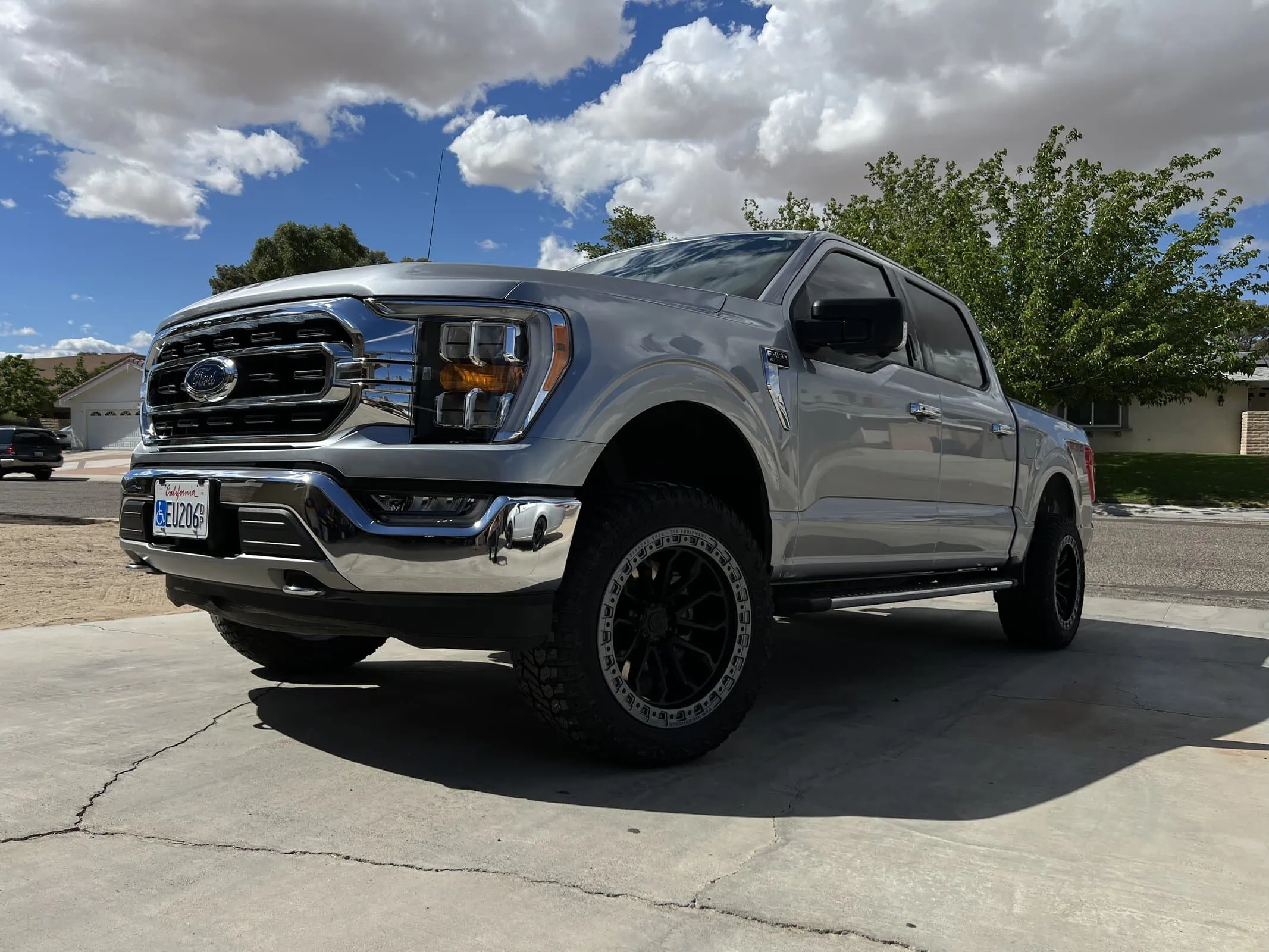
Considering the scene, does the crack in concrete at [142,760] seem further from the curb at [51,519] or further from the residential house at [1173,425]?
the residential house at [1173,425]

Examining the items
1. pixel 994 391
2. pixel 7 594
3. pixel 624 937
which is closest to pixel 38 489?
pixel 7 594

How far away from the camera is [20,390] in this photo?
6381 cm

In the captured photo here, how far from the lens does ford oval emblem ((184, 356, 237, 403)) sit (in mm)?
3072

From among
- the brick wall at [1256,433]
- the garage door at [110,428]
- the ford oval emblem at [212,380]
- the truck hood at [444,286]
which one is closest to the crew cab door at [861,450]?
the truck hood at [444,286]

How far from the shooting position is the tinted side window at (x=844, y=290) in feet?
12.6

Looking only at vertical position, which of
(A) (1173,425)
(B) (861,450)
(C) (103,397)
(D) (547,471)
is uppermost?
(C) (103,397)

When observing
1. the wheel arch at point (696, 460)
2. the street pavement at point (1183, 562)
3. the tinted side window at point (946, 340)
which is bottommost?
the street pavement at point (1183, 562)

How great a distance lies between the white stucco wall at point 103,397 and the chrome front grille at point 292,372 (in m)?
56.4

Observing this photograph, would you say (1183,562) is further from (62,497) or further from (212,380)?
(62,497)

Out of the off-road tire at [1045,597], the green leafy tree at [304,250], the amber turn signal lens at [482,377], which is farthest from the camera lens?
the green leafy tree at [304,250]

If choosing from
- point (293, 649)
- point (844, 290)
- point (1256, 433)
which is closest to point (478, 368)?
point (293, 649)

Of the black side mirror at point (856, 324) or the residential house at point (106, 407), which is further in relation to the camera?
the residential house at point (106, 407)

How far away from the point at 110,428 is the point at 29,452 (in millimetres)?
28368

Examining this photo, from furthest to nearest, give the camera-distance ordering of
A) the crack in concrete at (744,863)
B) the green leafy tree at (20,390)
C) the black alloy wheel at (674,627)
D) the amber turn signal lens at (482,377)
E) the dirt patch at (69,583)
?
the green leafy tree at (20,390), the dirt patch at (69,583), the black alloy wheel at (674,627), the amber turn signal lens at (482,377), the crack in concrete at (744,863)
